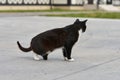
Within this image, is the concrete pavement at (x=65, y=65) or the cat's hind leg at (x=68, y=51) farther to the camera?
the cat's hind leg at (x=68, y=51)

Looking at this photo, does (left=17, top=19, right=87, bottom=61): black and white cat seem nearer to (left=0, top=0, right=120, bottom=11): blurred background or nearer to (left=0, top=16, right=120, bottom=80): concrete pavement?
(left=0, top=16, right=120, bottom=80): concrete pavement

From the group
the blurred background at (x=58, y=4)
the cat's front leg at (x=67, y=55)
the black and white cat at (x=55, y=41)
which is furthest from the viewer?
the blurred background at (x=58, y=4)

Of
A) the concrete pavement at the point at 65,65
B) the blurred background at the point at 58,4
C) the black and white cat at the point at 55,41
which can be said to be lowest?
the blurred background at the point at 58,4

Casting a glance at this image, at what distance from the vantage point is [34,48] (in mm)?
11781

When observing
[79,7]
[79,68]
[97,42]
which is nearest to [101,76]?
[79,68]

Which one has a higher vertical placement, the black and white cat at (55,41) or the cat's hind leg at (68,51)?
the black and white cat at (55,41)

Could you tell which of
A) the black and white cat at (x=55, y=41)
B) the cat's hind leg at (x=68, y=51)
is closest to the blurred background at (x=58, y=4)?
the black and white cat at (x=55, y=41)

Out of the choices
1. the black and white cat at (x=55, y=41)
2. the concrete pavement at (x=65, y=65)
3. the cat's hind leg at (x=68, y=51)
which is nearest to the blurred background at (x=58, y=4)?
the concrete pavement at (x=65, y=65)

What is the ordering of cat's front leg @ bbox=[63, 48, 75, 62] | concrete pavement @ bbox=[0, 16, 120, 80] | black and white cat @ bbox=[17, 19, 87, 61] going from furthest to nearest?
cat's front leg @ bbox=[63, 48, 75, 62], black and white cat @ bbox=[17, 19, 87, 61], concrete pavement @ bbox=[0, 16, 120, 80]

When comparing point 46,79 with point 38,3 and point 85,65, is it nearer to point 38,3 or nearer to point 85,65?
point 85,65

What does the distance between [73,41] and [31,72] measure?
2.09 m

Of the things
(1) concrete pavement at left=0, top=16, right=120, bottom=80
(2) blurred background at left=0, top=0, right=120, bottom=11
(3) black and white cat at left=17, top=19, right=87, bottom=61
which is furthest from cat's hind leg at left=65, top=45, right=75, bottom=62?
(2) blurred background at left=0, top=0, right=120, bottom=11

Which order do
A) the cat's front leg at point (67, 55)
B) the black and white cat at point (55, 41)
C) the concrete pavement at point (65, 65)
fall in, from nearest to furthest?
the concrete pavement at point (65, 65), the black and white cat at point (55, 41), the cat's front leg at point (67, 55)

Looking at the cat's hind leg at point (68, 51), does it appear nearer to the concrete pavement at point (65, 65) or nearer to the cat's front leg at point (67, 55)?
the cat's front leg at point (67, 55)
